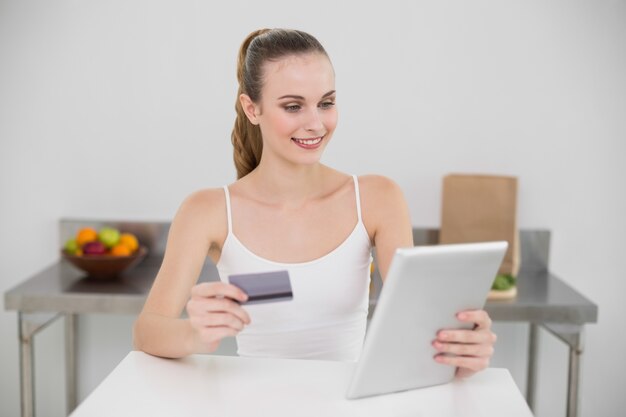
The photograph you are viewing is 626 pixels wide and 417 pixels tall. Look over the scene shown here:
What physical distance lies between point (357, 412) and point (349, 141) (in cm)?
181

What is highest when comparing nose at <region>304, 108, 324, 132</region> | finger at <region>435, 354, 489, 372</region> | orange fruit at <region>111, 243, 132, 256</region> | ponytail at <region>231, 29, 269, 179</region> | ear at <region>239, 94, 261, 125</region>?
ear at <region>239, 94, 261, 125</region>

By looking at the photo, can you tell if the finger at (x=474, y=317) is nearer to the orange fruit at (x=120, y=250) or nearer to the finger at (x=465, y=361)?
the finger at (x=465, y=361)

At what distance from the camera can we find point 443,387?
129 cm

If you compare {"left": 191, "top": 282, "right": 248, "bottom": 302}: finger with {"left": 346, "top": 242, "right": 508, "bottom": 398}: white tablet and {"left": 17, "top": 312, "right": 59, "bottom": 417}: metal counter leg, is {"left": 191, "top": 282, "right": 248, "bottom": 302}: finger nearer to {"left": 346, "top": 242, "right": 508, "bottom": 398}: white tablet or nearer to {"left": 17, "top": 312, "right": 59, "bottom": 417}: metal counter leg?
{"left": 346, "top": 242, "right": 508, "bottom": 398}: white tablet

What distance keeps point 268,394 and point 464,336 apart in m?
0.31

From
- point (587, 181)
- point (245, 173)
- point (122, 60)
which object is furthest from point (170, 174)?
point (587, 181)

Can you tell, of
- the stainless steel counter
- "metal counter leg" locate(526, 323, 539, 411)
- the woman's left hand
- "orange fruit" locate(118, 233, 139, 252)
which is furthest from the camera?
"metal counter leg" locate(526, 323, 539, 411)

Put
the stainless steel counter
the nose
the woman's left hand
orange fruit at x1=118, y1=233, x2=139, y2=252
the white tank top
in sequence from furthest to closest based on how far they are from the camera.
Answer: orange fruit at x1=118, y1=233, x2=139, y2=252
the stainless steel counter
the white tank top
the nose
the woman's left hand

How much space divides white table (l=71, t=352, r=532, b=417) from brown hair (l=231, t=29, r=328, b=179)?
2.19 ft

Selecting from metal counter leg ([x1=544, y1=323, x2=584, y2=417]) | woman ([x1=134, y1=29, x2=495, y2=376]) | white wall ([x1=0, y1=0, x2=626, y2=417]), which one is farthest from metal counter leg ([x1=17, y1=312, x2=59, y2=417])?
metal counter leg ([x1=544, y1=323, x2=584, y2=417])

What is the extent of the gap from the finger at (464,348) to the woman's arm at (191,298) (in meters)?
0.30

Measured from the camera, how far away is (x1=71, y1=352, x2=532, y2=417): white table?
3.88ft

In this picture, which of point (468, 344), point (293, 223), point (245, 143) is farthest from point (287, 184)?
point (468, 344)

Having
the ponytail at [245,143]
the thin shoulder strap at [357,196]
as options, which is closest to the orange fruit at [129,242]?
the ponytail at [245,143]
